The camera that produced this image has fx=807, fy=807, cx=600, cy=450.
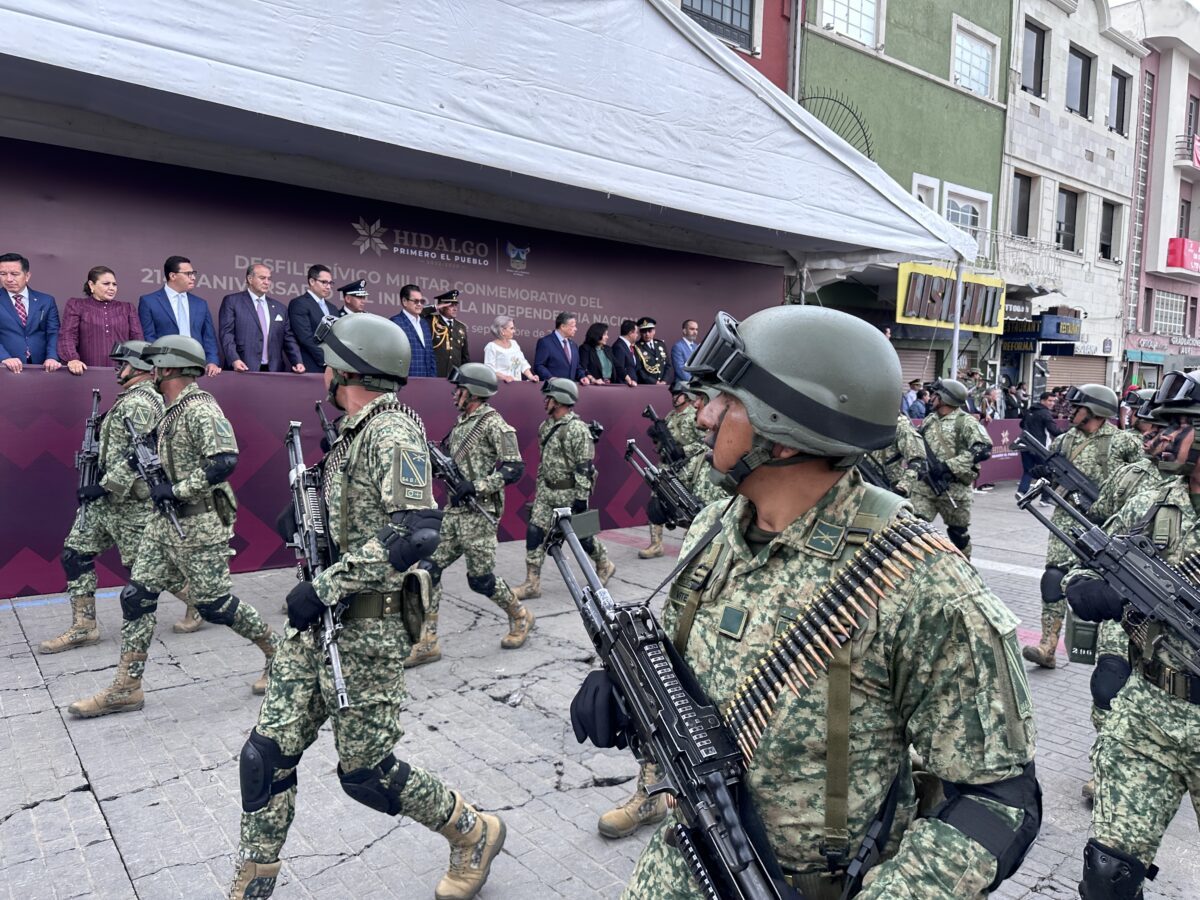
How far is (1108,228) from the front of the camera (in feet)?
82.7

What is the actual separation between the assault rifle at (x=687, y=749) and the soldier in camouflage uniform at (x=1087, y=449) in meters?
5.04

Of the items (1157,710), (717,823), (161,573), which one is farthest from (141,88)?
(1157,710)

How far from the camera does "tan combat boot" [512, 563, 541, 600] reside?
759 cm

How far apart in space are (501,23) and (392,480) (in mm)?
6362

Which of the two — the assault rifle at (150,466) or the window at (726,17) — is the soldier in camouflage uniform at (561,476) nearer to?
the assault rifle at (150,466)

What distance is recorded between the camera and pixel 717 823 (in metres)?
1.61

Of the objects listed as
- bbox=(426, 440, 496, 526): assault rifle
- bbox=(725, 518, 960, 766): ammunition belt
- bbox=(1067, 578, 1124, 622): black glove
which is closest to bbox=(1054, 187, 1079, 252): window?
bbox=(426, 440, 496, 526): assault rifle

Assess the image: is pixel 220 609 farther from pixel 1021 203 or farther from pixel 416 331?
pixel 1021 203

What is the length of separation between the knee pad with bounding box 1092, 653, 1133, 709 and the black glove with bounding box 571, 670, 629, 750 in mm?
2430

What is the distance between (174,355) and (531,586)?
3.74 m

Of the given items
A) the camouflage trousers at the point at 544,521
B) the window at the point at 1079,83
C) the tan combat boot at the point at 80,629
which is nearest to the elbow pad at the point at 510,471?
the camouflage trousers at the point at 544,521

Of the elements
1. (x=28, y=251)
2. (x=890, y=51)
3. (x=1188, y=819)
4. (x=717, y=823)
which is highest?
(x=890, y=51)

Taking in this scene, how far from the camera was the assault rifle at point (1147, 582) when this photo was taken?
2.86 m

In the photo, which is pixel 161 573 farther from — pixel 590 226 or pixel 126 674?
pixel 590 226
